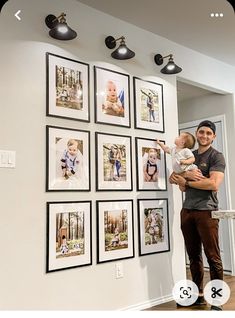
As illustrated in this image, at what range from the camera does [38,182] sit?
5.87 ft

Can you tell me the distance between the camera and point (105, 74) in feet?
7.18

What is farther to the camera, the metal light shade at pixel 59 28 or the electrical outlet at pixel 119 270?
the electrical outlet at pixel 119 270

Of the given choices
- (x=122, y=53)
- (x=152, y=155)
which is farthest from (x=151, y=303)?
(x=122, y=53)

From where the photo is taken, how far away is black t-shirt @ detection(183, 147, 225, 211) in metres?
2.28

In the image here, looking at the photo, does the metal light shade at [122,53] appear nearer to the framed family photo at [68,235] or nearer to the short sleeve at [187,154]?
the short sleeve at [187,154]

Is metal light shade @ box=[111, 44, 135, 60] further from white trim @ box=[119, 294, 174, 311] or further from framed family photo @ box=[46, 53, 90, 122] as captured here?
white trim @ box=[119, 294, 174, 311]

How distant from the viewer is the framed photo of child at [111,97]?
7.00 feet

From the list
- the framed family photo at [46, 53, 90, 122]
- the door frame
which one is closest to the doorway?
the door frame

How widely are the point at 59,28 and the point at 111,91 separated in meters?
0.56

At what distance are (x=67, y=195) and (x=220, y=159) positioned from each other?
1.18m

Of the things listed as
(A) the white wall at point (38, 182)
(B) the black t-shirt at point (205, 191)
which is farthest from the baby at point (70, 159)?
(B) the black t-shirt at point (205, 191)

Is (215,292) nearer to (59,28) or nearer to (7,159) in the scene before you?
(7,159)

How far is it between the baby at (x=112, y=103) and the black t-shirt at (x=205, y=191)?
70cm
